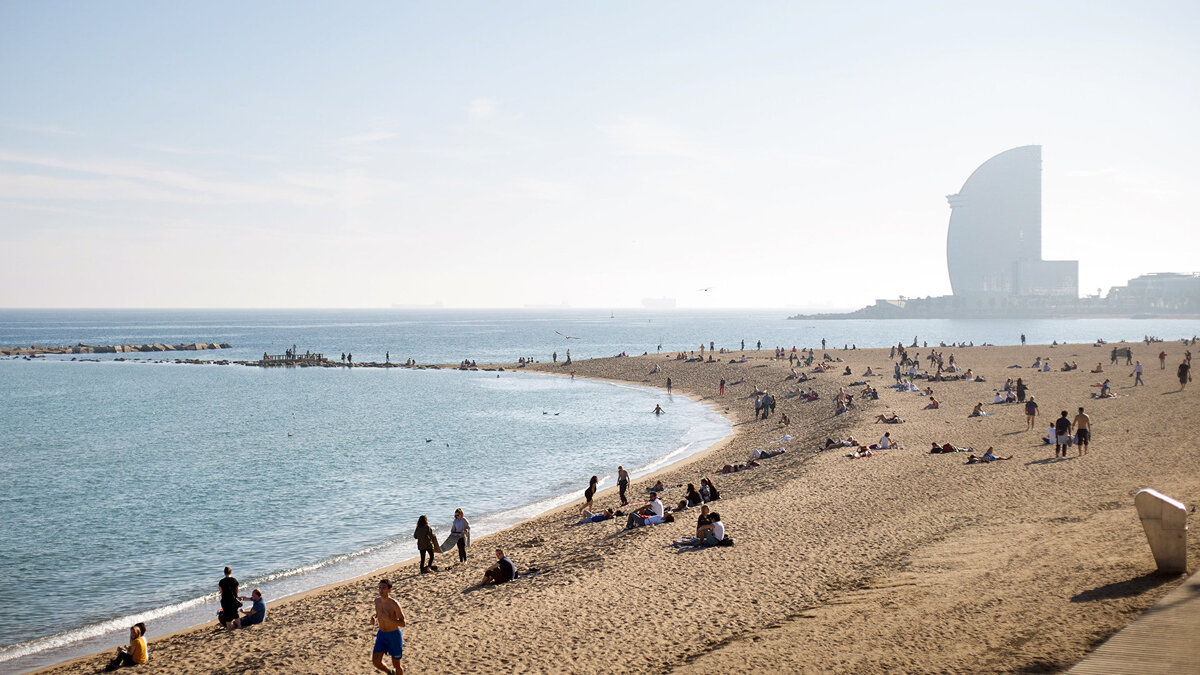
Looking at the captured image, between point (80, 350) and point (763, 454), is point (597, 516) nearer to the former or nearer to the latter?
point (763, 454)

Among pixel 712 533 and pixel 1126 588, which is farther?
pixel 712 533

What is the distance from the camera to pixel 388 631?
32.3ft

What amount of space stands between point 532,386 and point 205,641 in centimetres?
5069

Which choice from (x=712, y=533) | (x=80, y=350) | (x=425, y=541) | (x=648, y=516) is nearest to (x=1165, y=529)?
(x=712, y=533)

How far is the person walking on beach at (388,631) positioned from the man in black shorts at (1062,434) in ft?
63.2

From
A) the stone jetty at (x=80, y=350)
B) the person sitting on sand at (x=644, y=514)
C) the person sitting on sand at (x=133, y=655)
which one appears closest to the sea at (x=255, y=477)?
the person sitting on sand at (x=133, y=655)

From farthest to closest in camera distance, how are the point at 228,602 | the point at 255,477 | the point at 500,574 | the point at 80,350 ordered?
the point at 80,350
the point at 255,477
the point at 500,574
the point at 228,602

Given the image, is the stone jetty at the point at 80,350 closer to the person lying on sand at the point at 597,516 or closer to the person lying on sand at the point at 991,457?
the person lying on sand at the point at 597,516

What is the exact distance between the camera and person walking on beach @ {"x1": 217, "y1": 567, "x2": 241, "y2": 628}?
45.4ft

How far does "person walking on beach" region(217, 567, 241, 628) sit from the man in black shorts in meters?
21.3

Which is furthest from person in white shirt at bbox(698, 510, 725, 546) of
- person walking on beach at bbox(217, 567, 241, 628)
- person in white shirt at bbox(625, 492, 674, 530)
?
person walking on beach at bbox(217, 567, 241, 628)

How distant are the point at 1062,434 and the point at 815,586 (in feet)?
42.9

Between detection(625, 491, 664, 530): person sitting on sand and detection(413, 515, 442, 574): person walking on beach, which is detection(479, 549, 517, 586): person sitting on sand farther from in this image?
detection(625, 491, 664, 530): person sitting on sand

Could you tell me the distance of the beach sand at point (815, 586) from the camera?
9477mm
